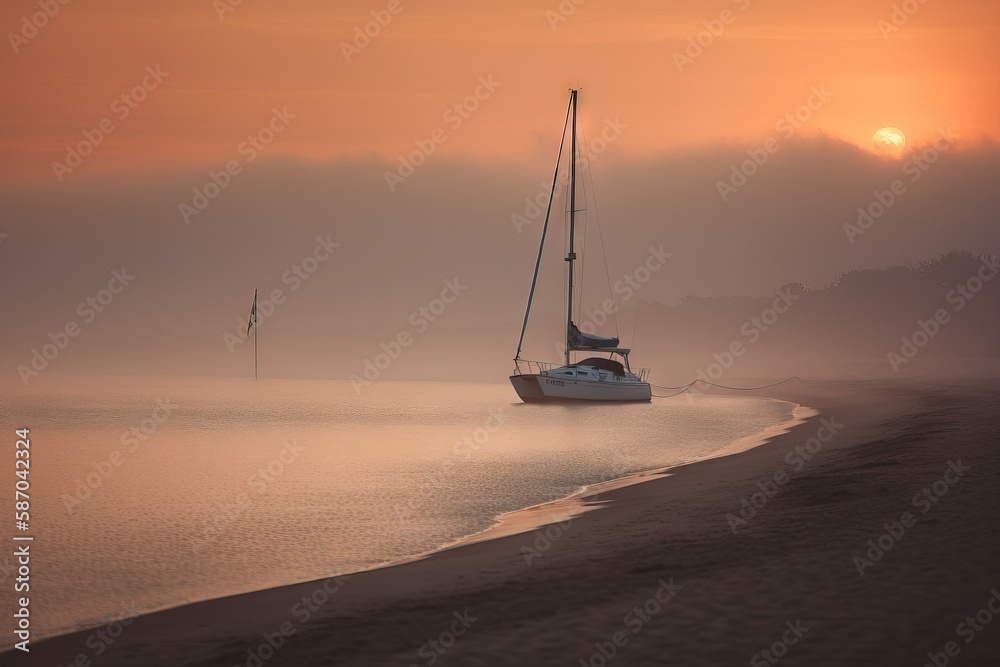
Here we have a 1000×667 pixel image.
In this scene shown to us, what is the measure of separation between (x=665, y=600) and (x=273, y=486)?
15.6 metres

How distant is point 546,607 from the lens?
31.3 ft

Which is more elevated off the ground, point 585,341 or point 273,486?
point 585,341

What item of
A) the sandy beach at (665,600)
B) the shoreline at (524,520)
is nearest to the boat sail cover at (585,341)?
the shoreline at (524,520)

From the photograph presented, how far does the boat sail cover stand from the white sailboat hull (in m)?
3.24

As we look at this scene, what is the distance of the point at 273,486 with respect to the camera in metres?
23.0

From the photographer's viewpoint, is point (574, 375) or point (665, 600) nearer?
point (665, 600)

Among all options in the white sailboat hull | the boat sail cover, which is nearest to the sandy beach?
the white sailboat hull

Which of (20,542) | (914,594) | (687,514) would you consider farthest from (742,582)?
(20,542)

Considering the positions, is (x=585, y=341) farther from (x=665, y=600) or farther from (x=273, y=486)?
(x=665, y=600)

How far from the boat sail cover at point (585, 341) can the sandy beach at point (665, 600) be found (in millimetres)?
47763

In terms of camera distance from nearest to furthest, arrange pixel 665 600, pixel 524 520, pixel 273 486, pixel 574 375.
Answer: pixel 665 600 → pixel 524 520 → pixel 273 486 → pixel 574 375

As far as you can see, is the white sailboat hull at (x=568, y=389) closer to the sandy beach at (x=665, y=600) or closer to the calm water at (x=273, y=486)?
the calm water at (x=273, y=486)

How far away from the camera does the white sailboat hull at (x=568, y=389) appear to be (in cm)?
6091

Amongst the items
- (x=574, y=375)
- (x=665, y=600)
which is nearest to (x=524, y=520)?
(x=665, y=600)
